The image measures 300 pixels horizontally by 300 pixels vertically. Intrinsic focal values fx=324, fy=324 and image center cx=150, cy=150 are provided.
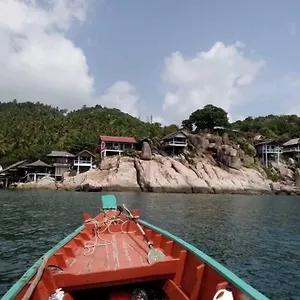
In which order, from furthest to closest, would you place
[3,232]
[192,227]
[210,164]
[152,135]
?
[152,135]
[210,164]
[192,227]
[3,232]

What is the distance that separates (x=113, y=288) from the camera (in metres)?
7.06

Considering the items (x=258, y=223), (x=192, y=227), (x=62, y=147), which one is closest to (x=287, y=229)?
(x=258, y=223)

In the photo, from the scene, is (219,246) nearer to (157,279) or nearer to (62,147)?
(157,279)

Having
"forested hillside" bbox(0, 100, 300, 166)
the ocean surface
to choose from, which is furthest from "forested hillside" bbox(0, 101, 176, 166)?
the ocean surface

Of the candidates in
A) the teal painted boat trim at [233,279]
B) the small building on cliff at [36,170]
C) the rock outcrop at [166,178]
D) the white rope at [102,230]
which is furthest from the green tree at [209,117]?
the teal painted boat trim at [233,279]

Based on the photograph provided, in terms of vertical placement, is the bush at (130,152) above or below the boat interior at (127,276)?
above

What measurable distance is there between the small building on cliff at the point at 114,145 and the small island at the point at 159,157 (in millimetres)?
265

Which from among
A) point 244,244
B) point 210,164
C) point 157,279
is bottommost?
point 244,244

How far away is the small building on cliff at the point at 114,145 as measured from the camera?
281 feet

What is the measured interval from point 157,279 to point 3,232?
16.9m

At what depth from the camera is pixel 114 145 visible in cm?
8681

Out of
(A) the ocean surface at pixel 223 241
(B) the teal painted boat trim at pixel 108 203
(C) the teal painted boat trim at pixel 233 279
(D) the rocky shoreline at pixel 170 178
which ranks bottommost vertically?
(A) the ocean surface at pixel 223 241

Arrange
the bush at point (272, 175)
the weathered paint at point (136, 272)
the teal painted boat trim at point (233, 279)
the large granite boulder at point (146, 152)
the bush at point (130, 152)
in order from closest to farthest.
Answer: the teal painted boat trim at point (233, 279), the weathered paint at point (136, 272), the large granite boulder at point (146, 152), the bush at point (130, 152), the bush at point (272, 175)

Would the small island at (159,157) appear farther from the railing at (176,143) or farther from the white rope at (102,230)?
the white rope at (102,230)
